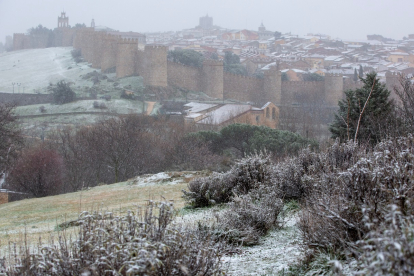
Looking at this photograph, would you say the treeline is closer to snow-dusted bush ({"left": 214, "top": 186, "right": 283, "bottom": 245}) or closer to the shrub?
snow-dusted bush ({"left": 214, "top": 186, "right": 283, "bottom": 245})

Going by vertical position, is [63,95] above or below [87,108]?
above

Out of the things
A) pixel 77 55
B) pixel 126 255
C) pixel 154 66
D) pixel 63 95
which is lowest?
pixel 63 95

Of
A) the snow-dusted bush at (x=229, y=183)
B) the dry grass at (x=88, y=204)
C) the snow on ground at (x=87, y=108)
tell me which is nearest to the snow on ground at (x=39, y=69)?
the snow on ground at (x=87, y=108)

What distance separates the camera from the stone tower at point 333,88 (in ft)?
124

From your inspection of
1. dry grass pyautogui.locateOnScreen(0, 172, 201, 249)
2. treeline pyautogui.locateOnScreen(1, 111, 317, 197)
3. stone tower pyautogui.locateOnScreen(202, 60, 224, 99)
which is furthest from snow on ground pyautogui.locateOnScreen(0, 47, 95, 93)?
dry grass pyautogui.locateOnScreen(0, 172, 201, 249)

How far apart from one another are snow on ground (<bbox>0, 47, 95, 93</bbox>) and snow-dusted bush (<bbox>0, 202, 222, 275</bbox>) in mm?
34143

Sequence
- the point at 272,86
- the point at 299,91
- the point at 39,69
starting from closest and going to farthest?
1. the point at 272,86
2. the point at 299,91
3. the point at 39,69

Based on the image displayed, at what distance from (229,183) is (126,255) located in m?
A: 3.62

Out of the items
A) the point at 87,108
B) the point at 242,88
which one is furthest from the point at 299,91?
the point at 87,108

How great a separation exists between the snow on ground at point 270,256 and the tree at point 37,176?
12.1 metres

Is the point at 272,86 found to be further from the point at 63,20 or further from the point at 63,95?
the point at 63,20

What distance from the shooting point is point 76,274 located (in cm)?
251

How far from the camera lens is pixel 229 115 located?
26547mm

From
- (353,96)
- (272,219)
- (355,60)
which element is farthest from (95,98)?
(355,60)
